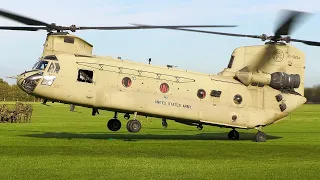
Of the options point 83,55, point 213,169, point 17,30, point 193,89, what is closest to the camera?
point 213,169

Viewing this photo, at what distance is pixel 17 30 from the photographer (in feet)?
86.0

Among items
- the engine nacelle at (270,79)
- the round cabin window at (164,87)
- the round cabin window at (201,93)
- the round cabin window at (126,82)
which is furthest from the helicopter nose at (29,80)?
the engine nacelle at (270,79)

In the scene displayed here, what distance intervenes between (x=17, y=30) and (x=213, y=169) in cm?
1321

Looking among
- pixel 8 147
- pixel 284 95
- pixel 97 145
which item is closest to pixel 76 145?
pixel 97 145

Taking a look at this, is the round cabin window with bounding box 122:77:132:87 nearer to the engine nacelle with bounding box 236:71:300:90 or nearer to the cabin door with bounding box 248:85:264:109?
the engine nacelle with bounding box 236:71:300:90

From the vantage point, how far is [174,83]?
98.2 ft

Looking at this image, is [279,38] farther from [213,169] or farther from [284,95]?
[213,169]

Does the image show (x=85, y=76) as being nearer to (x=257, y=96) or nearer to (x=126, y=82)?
(x=126, y=82)

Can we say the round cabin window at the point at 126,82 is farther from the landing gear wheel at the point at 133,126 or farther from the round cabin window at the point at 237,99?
the round cabin window at the point at 237,99

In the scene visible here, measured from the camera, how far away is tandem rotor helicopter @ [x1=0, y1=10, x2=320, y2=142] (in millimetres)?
27500

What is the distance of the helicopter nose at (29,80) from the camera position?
26.9m

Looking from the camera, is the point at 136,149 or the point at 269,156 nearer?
the point at 269,156

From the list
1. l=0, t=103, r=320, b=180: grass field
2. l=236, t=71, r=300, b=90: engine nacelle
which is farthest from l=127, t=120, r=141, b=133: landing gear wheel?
l=236, t=71, r=300, b=90: engine nacelle

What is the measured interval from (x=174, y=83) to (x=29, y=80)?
794 centimetres
